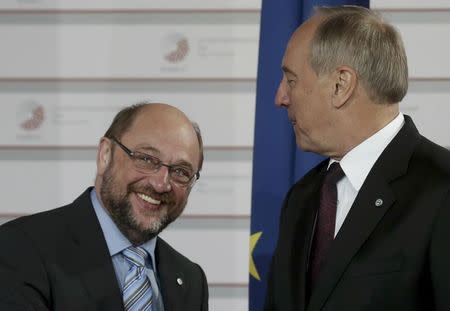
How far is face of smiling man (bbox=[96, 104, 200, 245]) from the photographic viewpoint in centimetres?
231

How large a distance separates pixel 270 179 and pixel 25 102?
1199mm

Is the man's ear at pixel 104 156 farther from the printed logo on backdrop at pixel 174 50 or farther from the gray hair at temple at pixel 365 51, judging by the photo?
the printed logo on backdrop at pixel 174 50

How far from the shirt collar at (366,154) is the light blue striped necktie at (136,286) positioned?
0.56m

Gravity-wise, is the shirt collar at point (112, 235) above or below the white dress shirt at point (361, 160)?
below

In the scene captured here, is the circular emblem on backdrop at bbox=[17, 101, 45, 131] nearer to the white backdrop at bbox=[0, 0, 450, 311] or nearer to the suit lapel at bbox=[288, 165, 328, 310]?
the white backdrop at bbox=[0, 0, 450, 311]

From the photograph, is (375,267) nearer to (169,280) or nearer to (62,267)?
(169,280)

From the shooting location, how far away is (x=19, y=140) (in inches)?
143

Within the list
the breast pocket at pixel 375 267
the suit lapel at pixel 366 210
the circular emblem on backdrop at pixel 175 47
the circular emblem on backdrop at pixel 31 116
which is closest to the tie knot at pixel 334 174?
the suit lapel at pixel 366 210

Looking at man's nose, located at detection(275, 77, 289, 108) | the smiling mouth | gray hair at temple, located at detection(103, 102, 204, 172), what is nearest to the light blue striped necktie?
the smiling mouth

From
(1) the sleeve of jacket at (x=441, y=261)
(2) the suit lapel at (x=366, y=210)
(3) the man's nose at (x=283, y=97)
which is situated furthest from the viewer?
(3) the man's nose at (x=283, y=97)

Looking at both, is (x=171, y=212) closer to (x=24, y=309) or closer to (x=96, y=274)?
(x=96, y=274)

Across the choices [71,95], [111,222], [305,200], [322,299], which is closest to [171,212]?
[111,222]

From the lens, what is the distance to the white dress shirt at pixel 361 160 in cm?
210

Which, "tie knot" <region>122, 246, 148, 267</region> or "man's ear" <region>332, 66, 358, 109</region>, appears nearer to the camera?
"man's ear" <region>332, 66, 358, 109</region>
